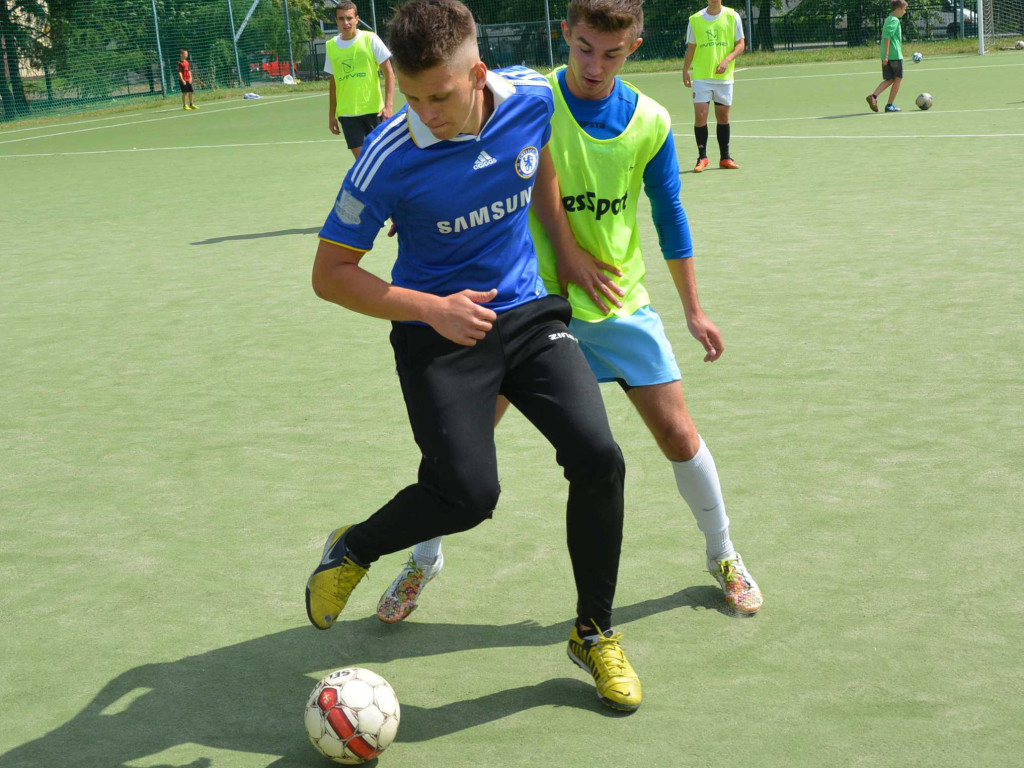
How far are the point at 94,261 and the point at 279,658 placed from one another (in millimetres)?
8036

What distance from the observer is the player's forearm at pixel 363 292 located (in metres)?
3.25

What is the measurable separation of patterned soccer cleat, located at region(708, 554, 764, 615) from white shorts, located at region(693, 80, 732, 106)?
1103 centimetres

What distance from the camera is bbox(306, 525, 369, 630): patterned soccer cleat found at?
357 centimetres

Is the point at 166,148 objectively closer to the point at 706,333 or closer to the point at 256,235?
the point at 256,235

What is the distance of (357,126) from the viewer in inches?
495

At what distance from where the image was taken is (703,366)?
650 cm

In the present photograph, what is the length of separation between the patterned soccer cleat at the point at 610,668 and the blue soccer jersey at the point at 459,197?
1.01 metres

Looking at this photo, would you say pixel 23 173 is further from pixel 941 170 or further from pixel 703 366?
pixel 703 366

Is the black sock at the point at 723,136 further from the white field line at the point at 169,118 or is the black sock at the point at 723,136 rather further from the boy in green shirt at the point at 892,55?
the white field line at the point at 169,118

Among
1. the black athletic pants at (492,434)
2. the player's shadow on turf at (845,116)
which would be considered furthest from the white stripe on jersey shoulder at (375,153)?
the player's shadow on turf at (845,116)

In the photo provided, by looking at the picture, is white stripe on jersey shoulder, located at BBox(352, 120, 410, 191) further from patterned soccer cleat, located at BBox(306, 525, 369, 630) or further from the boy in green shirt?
the boy in green shirt

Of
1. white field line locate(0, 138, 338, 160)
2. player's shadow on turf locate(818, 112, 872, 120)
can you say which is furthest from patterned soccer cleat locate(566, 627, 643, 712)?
white field line locate(0, 138, 338, 160)

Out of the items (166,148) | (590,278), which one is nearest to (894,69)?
(166,148)

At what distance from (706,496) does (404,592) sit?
105 centimetres
